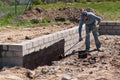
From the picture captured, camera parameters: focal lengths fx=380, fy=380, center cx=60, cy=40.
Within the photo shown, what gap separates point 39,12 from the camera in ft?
53.4

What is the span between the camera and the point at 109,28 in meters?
13.6

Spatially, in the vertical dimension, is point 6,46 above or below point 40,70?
A: above

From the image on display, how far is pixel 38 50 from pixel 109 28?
517 cm

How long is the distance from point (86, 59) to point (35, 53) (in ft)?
4.85

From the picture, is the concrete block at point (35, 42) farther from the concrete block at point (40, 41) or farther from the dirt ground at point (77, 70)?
the dirt ground at point (77, 70)

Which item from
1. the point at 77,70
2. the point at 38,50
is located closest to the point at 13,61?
the point at 38,50

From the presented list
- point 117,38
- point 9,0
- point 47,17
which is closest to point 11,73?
point 117,38

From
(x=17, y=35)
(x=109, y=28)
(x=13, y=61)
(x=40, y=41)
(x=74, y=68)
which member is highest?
(x=40, y=41)

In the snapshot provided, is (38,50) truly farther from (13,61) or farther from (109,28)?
(109,28)

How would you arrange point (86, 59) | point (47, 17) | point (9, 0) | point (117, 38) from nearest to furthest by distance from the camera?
point (86, 59)
point (117, 38)
point (47, 17)
point (9, 0)

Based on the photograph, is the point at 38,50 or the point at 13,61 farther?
the point at 38,50

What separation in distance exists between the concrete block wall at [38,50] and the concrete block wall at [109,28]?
225cm

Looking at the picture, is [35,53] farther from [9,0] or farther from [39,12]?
[9,0]

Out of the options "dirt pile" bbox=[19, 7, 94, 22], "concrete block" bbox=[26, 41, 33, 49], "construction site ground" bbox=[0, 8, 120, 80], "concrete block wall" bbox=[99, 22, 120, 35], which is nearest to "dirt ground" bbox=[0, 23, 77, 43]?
"construction site ground" bbox=[0, 8, 120, 80]
